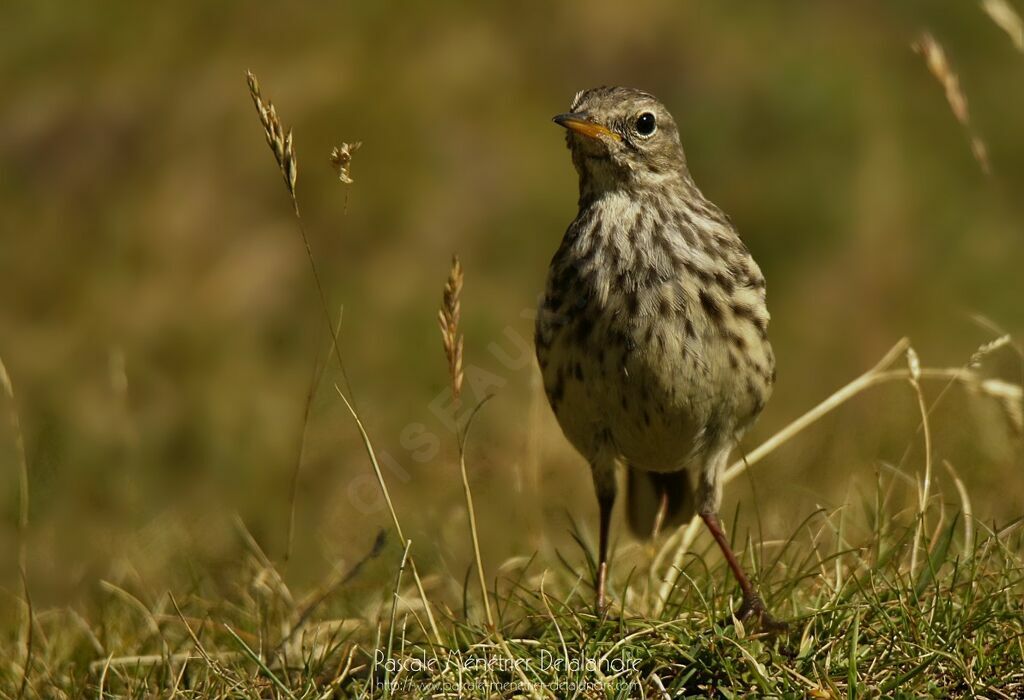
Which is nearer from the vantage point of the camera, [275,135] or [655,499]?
[275,135]

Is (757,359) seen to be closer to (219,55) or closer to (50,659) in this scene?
(50,659)

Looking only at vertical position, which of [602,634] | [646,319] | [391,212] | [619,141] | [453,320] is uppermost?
[619,141]

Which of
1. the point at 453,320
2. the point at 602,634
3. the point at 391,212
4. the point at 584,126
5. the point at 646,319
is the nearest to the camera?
the point at 453,320

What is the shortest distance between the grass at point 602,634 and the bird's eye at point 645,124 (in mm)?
1112

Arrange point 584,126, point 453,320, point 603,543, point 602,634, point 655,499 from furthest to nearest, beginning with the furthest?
point 655,499 < point 603,543 < point 584,126 < point 602,634 < point 453,320

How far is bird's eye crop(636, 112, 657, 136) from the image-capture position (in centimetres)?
489

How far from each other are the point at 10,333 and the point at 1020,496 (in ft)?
21.5

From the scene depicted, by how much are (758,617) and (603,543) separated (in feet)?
2.98

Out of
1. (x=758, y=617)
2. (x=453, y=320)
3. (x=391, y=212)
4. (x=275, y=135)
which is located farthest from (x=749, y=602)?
(x=391, y=212)

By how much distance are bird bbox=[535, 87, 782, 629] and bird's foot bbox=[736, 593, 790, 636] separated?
0.09 metres

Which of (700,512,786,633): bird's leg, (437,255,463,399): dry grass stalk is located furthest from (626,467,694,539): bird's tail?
(437,255,463,399): dry grass stalk

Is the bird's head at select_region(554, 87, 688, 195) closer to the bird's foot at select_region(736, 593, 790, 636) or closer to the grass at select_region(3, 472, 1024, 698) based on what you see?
the grass at select_region(3, 472, 1024, 698)

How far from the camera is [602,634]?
398cm

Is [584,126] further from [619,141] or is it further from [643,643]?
[643,643]
